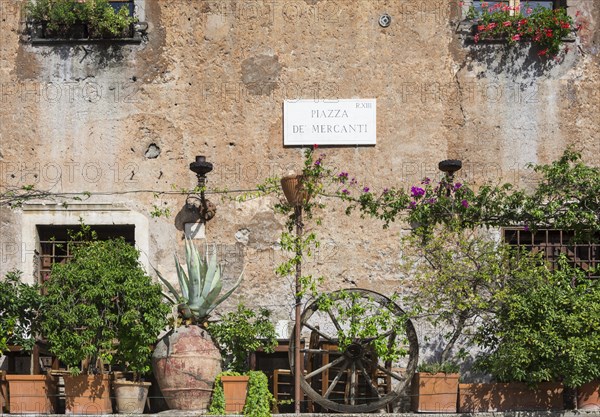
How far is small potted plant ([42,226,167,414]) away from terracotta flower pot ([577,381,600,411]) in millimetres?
3584

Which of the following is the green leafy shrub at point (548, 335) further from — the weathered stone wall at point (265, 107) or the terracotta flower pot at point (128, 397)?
the terracotta flower pot at point (128, 397)

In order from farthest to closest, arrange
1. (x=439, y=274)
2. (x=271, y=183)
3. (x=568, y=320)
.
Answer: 1. (x=271, y=183)
2. (x=439, y=274)
3. (x=568, y=320)

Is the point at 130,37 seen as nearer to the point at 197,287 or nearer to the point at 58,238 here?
the point at 58,238

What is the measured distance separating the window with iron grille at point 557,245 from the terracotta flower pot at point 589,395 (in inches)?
59.1

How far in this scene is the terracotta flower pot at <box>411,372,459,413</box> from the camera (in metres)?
10.4

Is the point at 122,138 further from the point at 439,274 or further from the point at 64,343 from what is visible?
the point at 439,274

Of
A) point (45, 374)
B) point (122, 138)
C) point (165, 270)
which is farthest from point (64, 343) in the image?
point (122, 138)

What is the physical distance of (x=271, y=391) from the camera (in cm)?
1101

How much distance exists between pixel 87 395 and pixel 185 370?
0.87m

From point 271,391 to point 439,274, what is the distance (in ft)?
6.08

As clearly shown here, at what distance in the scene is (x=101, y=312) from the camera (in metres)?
10.3

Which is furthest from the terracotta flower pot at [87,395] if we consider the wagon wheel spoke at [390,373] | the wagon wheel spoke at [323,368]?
the wagon wheel spoke at [390,373]

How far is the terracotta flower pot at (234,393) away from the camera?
10.1 m

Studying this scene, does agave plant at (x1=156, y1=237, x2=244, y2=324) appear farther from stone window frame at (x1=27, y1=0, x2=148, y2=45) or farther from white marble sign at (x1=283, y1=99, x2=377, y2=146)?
stone window frame at (x1=27, y1=0, x2=148, y2=45)
